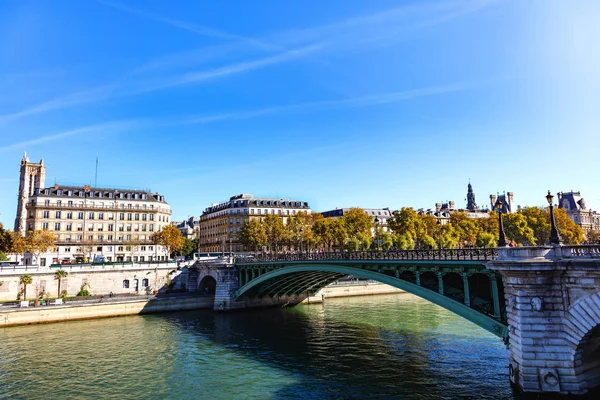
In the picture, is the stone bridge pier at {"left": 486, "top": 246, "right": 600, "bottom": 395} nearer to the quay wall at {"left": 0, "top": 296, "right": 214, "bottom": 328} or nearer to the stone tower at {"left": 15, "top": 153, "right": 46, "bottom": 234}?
the quay wall at {"left": 0, "top": 296, "right": 214, "bottom": 328}

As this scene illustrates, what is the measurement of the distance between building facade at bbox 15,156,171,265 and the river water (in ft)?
110

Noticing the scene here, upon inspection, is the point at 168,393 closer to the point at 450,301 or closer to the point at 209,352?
the point at 209,352

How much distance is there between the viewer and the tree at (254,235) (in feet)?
268

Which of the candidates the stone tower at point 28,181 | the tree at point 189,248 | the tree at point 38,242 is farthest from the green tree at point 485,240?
the stone tower at point 28,181

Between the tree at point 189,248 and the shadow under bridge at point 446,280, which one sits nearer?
the shadow under bridge at point 446,280

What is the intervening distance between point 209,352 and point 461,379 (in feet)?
57.6

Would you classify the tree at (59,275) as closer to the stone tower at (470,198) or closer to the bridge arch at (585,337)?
the bridge arch at (585,337)

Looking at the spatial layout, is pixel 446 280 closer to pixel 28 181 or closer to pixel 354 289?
pixel 354 289

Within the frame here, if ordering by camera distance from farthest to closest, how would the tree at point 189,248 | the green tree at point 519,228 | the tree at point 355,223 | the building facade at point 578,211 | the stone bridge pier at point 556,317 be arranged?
the building facade at point 578,211
the tree at point 189,248
the tree at point 355,223
the green tree at point 519,228
the stone bridge pier at point 556,317

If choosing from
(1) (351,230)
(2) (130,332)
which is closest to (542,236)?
(1) (351,230)

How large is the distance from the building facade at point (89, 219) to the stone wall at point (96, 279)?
598 inches

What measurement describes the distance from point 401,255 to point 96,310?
3493cm

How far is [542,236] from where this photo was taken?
7856 centimetres

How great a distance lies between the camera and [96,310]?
46.9 metres
